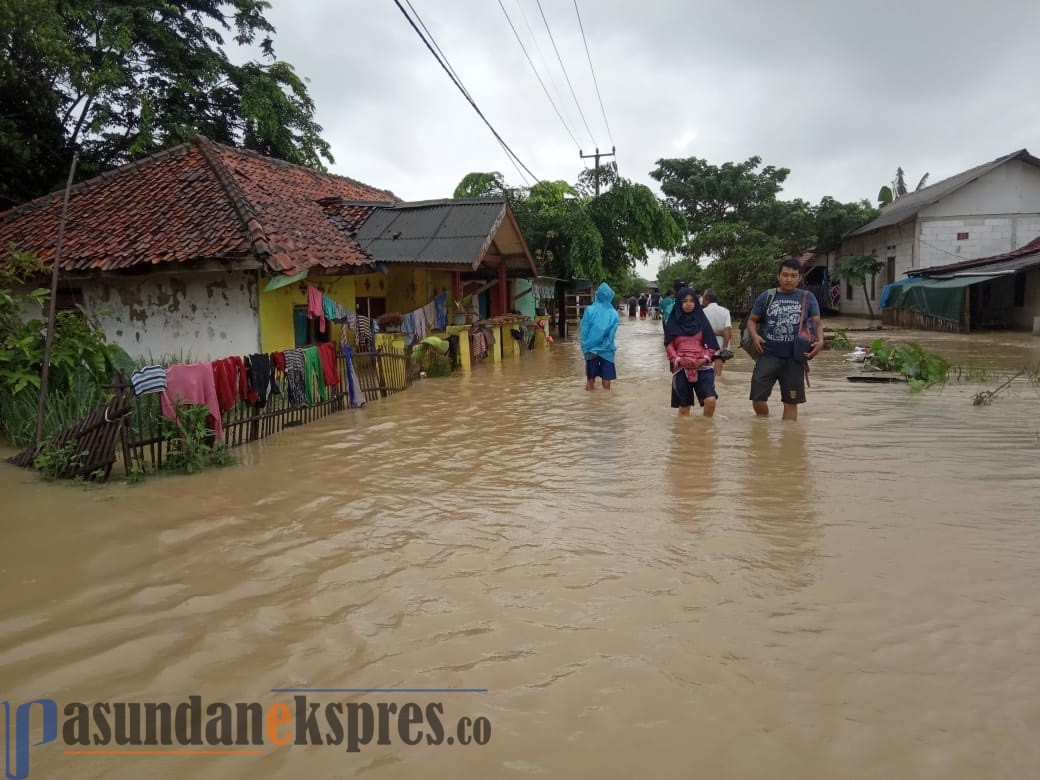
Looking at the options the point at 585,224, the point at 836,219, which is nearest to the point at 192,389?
the point at 585,224

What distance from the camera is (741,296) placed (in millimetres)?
33781

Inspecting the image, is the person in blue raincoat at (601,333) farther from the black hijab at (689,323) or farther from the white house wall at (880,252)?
the white house wall at (880,252)

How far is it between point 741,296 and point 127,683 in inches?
1332

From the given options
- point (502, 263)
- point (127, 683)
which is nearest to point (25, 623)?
point (127, 683)

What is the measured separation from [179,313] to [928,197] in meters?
28.5

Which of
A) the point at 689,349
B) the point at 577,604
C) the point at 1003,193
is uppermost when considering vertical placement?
the point at 1003,193

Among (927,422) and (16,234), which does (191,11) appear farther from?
(927,422)

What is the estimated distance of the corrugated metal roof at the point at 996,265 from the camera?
2034 cm

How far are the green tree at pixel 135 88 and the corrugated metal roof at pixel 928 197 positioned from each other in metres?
22.1

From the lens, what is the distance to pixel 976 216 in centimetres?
2638

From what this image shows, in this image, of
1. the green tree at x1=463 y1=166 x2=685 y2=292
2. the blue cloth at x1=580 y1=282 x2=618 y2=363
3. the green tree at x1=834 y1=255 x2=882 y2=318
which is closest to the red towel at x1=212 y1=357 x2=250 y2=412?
the blue cloth at x1=580 y1=282 x2=618 y2=363

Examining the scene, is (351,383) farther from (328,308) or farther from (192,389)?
(192,389)

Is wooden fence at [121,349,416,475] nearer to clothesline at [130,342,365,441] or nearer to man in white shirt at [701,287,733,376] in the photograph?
clothesline at [130,342,365,441]

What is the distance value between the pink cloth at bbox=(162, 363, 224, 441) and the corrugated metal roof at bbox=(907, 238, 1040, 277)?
21.9m
